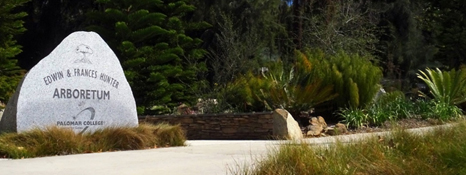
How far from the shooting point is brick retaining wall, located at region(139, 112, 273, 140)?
14.2m

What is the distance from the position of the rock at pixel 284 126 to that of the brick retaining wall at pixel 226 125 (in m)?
0.25

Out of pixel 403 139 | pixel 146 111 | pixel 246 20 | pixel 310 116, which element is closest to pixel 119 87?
pixel 310 116

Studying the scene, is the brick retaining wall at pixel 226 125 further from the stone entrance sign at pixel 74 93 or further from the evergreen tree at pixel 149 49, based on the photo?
the evergreen tree at pixel 149 49

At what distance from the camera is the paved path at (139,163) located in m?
7.44

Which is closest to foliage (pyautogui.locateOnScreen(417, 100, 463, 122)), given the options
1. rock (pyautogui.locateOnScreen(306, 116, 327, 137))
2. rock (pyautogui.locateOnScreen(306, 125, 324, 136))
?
rock (pyautogui.locateOnScreen(306, 116, 327, 137))

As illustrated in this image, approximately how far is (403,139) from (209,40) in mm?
20089

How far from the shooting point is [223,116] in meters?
14.9

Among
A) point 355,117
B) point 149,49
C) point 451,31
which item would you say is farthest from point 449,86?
point 149,49

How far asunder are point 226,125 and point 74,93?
432 centimetres

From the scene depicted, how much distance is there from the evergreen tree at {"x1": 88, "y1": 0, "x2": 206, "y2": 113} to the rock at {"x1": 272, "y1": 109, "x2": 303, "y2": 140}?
6.45 m

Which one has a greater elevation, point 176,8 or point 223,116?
point 176,8

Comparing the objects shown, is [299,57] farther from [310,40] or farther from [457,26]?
[457,26]

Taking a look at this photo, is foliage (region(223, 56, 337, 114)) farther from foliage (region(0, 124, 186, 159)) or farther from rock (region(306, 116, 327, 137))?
foliage (region(0, 124, 186, 159))

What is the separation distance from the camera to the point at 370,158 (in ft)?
22.3
